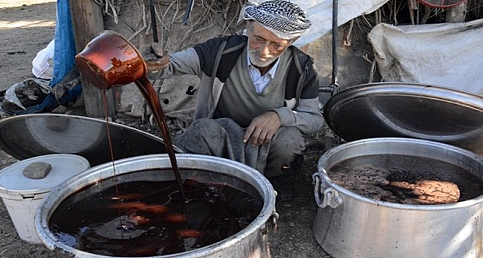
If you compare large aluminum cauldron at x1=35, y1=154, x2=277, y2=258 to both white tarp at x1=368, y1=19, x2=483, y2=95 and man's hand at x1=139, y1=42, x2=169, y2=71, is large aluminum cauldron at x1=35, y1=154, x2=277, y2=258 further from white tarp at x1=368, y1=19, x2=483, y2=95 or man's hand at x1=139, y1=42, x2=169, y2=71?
white tarp at x1=368, y1=19, x2=483, y2=95

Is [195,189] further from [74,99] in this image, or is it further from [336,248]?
[74,99]

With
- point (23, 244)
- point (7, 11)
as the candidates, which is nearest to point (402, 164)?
point (23, 244)

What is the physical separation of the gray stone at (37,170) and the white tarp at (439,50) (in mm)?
2404

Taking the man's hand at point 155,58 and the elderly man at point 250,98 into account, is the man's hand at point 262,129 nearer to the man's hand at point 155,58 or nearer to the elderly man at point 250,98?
the elderly man at point 250,98

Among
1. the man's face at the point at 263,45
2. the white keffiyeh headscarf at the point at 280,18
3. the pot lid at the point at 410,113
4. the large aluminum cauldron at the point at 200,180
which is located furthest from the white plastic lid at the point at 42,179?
the pot lid at the point at 410,113

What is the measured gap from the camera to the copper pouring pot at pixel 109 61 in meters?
1.74

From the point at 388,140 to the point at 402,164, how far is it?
152 millimetres

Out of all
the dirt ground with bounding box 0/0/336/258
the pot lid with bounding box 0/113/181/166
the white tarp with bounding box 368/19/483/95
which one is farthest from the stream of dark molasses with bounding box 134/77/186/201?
the white tarp with bounding box 368/19/483/95

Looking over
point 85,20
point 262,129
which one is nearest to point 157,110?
point 262,129

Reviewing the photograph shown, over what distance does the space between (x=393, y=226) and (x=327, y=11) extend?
1732 mm

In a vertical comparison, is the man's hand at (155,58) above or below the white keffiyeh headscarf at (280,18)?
below

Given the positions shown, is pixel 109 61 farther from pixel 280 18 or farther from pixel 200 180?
pixel 280 18

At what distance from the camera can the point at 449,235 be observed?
2.27 m

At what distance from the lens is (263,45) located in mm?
2457
